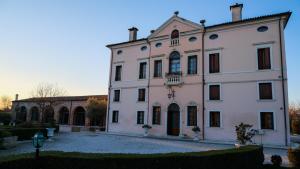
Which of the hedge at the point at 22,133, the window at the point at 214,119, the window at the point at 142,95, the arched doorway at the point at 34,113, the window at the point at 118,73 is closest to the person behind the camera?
the hedge at the point at 22,133

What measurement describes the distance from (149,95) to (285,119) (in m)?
12.0

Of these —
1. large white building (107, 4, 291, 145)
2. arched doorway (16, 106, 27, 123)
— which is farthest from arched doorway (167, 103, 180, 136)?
arched doorway (16, 106, 27, 123)

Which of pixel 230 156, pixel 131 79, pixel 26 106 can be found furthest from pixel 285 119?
pixel 26 106

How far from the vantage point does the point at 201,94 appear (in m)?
20.2

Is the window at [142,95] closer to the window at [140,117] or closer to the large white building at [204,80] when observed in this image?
the large white building at [204,80]

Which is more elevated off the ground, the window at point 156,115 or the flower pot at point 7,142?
the window at point 156,115

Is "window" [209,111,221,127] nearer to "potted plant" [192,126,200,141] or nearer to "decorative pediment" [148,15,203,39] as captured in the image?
"potted plant" [192,126,200,141]

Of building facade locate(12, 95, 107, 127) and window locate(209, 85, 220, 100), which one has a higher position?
window locate(209, 85, 220, 100)

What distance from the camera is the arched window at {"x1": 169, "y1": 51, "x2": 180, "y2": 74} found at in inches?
882

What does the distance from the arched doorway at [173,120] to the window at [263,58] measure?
7.98m

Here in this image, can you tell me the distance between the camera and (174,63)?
74.3 feet

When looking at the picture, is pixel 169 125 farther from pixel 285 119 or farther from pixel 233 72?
pixel 285 119

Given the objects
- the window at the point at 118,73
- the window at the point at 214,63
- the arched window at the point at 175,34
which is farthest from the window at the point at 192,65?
the window at the point at 118,73

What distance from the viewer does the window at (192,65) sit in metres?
21.3
